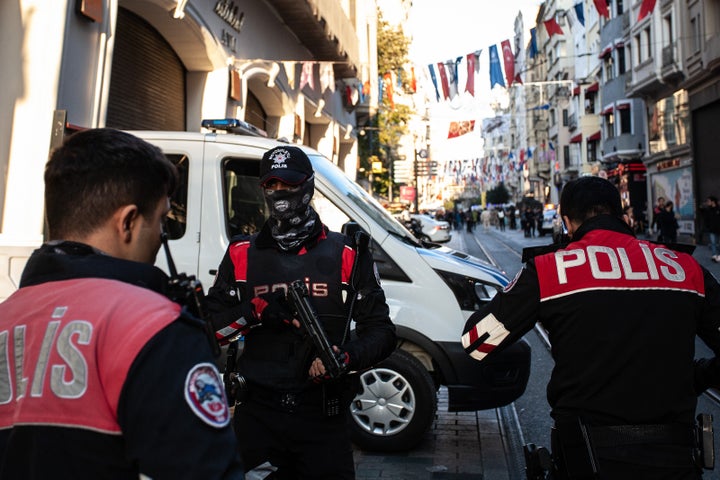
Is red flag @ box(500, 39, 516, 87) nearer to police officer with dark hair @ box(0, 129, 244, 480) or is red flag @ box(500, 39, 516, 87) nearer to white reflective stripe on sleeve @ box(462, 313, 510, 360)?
white reflective stripe on sleeve @ box(462, 313, 510, 360)

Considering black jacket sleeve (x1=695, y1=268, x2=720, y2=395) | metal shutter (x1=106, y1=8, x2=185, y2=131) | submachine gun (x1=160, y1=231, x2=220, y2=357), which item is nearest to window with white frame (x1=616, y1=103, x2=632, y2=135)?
metal shutter (x1=106, y1=8, x2=185, y2=131)

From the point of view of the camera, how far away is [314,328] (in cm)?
292

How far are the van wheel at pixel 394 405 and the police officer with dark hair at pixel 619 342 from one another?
2547 mm

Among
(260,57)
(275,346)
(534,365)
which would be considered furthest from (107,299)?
(260,57)

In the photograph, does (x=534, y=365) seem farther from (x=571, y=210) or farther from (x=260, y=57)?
(x=260, y=57)

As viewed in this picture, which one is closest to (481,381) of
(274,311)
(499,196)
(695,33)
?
(274,311)

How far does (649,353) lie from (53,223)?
6.42ft

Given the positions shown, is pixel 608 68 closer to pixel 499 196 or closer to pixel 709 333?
pixel 709 333

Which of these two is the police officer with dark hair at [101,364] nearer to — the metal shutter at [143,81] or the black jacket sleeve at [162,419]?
the black jacket sleeve at [162,419]

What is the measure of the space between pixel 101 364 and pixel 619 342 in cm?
186

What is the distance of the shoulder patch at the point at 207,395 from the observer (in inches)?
55.6

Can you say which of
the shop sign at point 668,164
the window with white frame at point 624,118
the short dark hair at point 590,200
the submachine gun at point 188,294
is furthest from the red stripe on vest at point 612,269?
the window with white frame at point 624,118

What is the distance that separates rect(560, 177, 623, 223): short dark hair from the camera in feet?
9.86

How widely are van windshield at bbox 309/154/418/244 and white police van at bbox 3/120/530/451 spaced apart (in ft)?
0.06
